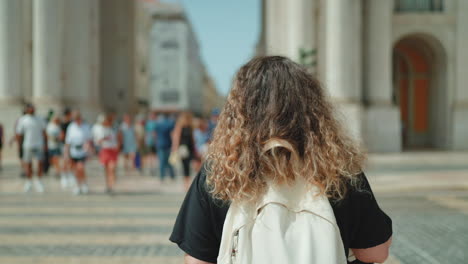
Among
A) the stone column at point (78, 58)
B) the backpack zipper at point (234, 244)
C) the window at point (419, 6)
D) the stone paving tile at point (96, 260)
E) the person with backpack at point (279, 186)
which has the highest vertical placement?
the window at point (419, 6)

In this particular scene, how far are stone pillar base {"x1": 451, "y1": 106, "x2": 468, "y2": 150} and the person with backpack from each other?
24153mm

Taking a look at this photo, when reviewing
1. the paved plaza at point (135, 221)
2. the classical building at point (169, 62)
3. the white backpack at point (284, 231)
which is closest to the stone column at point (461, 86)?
the paved plaza at point (135, 221)

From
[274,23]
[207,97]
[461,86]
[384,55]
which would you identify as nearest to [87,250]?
[384,55]

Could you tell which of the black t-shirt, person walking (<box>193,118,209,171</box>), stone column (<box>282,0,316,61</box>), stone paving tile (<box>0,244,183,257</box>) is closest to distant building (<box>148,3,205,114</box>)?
stone column (<box>282,0,316,61</box>)

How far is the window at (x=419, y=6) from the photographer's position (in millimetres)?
24281

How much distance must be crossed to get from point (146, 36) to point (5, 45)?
50.1 meters

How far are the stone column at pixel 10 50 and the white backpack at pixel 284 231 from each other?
20.9 m

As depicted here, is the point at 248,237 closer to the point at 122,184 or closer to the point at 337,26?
the point at 122,184

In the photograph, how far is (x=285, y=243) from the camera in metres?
1.67

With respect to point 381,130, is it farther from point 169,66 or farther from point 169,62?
point 169,62

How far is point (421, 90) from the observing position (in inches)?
1062

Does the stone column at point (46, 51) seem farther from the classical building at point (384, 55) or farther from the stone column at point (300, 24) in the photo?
the stone column at point (300, 24)

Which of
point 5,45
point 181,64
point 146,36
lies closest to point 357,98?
point 5,45

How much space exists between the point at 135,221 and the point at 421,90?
22.8 metres
